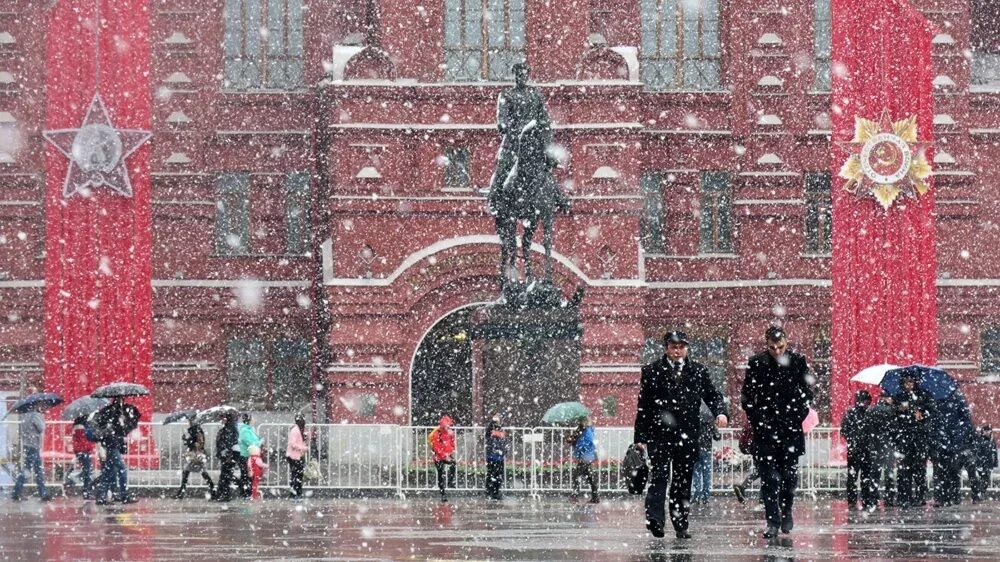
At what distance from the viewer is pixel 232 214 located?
4009 centimetres

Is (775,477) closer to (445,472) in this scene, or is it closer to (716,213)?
(445,472)

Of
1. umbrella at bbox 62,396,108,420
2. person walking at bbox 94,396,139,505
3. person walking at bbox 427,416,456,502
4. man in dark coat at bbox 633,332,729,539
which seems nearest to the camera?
man in dark coat at bbox 633,332,729,539

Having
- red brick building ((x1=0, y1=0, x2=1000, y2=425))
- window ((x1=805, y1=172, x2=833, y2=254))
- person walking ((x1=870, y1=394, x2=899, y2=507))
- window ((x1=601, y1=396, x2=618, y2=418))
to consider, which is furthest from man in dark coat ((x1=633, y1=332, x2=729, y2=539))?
window ((x1=805, y1=172, x2=833, y2=254))

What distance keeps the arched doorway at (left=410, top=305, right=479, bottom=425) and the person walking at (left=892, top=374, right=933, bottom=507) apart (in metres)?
15.6

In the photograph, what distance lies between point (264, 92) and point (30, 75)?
4.51 metres

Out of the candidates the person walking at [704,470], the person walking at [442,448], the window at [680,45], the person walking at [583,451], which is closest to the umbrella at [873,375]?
the person walking at [704,470]

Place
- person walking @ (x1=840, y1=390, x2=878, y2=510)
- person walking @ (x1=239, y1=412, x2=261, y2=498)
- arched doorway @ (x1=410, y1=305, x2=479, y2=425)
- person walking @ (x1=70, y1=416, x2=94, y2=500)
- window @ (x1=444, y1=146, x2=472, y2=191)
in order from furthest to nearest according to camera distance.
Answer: arched doorway @ (x1=410, y1=305, x2=479, y2=425), window @ (x1=444, y1=146, x2=472, y2=191), person walking @ (x1=239, y1=412, x2=261, y2=498), person walking @ (x1=70, y1=416, x2=94, y2=500), person walking @ (x1=840, y1=390, x2=878, y2=510)

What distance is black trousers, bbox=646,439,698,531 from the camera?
15.4m

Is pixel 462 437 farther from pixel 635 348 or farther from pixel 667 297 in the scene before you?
pixel 667 297

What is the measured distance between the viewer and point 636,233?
123ft

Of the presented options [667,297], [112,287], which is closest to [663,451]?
[112,287]

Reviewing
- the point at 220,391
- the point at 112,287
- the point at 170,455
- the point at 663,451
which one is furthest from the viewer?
the point at 220,391

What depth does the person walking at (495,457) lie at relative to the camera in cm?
2666

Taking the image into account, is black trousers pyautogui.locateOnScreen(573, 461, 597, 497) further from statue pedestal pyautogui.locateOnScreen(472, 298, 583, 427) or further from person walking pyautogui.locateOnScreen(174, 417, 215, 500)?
person walking pyautogui.locateOnScreen(174, 417, 215, 500)
